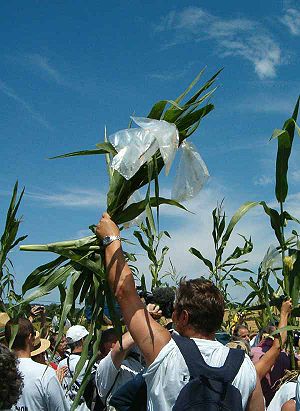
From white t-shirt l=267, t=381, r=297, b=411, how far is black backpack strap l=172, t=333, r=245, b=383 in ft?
3.58

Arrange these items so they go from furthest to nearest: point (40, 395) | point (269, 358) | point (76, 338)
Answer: point (76, 338), point (40, 395), point (269, 358)

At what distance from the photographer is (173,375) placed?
2.40 m

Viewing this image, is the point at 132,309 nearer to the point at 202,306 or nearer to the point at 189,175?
the point at 202,306

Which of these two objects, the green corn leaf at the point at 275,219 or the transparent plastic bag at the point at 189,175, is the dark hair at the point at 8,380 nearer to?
the transparent plastic bag at the point at 189,175

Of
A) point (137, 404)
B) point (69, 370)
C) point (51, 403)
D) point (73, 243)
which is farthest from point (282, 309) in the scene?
point (69, 370)

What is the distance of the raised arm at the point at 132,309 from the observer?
2400 millimetres

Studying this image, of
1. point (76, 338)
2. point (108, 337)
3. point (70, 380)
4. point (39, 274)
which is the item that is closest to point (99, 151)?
point (39, 274)

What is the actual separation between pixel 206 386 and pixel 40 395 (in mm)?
1940

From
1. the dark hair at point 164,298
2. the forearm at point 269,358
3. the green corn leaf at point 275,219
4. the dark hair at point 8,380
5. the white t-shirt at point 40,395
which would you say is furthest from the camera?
the white t-shirt at point 40,395

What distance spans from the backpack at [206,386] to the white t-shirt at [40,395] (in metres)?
1.80

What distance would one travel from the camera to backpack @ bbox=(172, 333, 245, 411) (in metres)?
2.35

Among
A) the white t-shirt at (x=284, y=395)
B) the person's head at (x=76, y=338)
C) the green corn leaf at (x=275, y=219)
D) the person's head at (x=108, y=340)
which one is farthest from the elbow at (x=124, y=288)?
the person's head at (x=76, y=338)

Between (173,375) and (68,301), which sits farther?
(68,301)

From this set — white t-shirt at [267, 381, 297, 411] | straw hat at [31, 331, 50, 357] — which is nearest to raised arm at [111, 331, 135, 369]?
white t-shirt at [267, 381, 297, 411]
